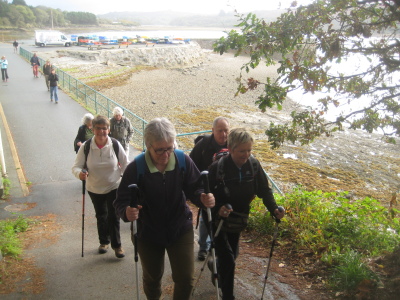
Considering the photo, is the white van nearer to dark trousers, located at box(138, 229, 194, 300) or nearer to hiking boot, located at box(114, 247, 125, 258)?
hiking boot, located at box(114, 247, 125, 258)

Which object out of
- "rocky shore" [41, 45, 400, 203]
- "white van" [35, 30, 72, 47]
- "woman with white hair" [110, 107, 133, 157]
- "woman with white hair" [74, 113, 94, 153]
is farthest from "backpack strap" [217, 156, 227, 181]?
"white van" [35, 30, 72, 47]

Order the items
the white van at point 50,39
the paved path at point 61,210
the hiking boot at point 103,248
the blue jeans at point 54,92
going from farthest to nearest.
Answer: the white van at point 50,39 → the blue jeans at point 54,92 → the hiking boot at point 103,248 → the paved path at point 61,210

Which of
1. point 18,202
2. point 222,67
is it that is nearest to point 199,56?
point 222,67

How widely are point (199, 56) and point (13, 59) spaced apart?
2942 centimetres

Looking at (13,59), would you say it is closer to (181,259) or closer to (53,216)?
(53,216)

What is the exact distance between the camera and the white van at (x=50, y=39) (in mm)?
46562

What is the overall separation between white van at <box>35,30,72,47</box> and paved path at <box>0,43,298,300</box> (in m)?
34.3

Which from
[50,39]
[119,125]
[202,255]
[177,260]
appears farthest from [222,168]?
[50,39]

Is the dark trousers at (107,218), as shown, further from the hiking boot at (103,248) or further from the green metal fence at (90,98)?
the green metal fence at (90,98)

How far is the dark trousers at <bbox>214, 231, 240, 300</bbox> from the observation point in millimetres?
3588

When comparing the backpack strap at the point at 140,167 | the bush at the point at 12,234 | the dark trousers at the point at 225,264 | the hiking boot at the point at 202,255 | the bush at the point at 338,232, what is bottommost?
the bush at the point at 12,234

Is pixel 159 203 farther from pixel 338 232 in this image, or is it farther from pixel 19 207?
pixel 19 207

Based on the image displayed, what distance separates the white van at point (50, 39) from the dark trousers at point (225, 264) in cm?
4858

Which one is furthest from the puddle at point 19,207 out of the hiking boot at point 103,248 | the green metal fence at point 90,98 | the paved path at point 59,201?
the green metal fence at point 90,98
